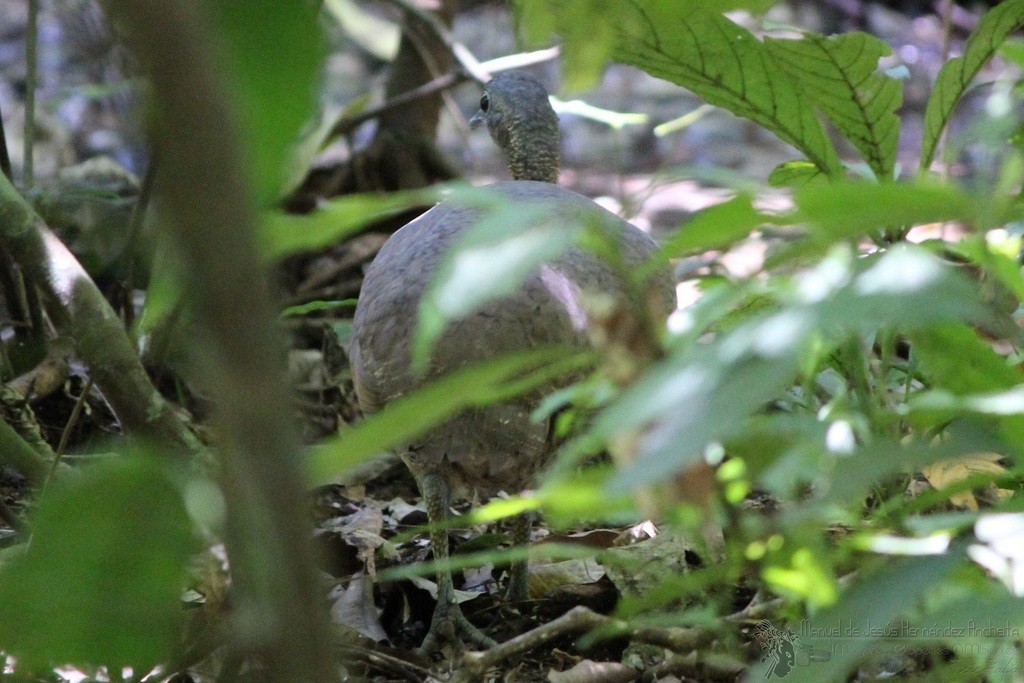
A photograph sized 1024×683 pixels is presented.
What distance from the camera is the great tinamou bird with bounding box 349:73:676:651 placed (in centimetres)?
237

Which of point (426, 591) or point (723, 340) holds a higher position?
point (723, 340)

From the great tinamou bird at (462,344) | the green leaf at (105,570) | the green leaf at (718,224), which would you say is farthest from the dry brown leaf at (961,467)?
the green leaf at (105,570)

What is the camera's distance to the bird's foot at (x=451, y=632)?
8.08 feet

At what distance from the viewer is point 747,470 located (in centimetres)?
104

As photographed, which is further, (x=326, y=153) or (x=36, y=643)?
(x=326, y=153)

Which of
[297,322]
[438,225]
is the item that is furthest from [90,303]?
[297,322]

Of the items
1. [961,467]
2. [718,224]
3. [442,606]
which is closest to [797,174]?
[961,467]

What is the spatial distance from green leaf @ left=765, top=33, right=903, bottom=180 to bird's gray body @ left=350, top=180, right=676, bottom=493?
479mm

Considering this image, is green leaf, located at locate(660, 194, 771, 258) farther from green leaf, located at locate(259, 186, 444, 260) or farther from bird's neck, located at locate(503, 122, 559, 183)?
bird's neck, located at locate(503, 122, 559, 183)

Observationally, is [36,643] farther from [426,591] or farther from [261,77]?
[426,591]

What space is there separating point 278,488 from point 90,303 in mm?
1709

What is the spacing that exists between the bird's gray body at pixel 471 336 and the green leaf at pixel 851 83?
0.48 m

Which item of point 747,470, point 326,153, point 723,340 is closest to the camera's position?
point 723,340

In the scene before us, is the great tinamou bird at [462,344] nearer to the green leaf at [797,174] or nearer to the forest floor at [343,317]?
the forest floor at [343,317]
